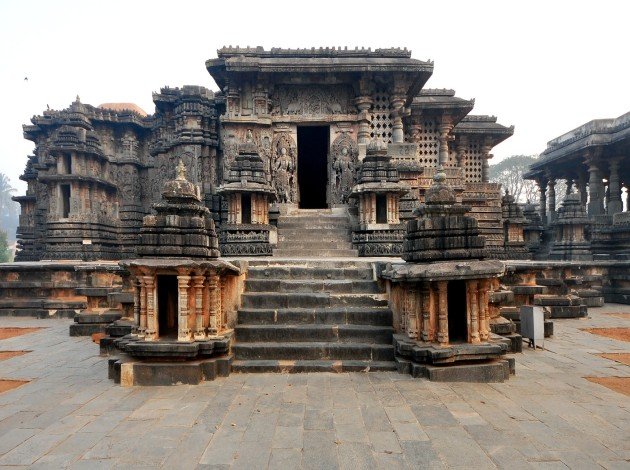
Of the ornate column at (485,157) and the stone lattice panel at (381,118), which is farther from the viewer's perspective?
the ornate column at (485,157)

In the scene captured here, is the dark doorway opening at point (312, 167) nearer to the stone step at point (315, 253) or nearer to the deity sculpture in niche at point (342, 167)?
the deity sculpture in niche at point (342, 167)

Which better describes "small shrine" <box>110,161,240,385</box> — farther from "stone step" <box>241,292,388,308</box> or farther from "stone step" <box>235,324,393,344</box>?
"stone step" <box>241,292,388,308</box>

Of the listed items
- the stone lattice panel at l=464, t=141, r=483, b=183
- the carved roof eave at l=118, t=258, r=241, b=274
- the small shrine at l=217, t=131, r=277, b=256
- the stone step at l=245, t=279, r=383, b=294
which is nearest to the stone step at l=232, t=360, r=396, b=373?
the carved roof eave at l=118, t=258, r=241, b=274

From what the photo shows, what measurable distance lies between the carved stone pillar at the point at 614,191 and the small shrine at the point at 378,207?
1837cm

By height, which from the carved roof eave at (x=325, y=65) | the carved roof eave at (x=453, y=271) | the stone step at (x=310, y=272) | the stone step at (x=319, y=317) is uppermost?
the carved roof eave at (x=325, y=65)

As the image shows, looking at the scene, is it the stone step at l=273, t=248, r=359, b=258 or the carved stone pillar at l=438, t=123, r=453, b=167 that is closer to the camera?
the stone step at l=273, t=248, r=359, b=258

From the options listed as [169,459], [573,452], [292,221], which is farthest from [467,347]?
[292,221]

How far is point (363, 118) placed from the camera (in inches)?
576

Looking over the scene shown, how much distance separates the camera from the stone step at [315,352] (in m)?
5.72

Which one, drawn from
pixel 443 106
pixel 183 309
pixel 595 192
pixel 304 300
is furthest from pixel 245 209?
pixel 595 192

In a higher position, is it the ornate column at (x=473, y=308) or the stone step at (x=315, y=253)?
the stone step at (x=315, y=253)

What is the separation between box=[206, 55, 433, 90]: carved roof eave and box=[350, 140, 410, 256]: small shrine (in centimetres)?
440

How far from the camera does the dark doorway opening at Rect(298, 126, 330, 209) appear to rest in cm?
2042

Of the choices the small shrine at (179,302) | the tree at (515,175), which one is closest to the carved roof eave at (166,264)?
the small shrine at (179,302)
